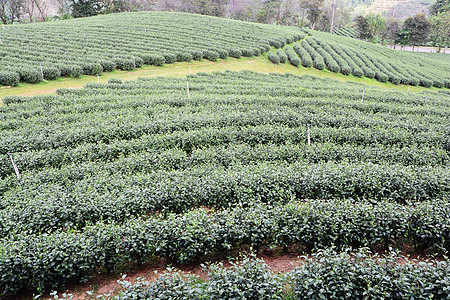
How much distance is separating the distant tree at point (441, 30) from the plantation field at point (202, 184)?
70.3 metres

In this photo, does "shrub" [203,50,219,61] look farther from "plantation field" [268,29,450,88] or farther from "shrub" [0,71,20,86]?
"shrub" [0,71,20,86]

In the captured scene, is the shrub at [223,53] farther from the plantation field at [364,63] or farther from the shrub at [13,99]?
the shrub at [13,99]

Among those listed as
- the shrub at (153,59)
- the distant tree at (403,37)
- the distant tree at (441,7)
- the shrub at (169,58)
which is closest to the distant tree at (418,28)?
the distant tree at (403,37)

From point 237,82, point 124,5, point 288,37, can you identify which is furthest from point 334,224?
point 124,5

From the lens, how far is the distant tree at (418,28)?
6588 centimetres

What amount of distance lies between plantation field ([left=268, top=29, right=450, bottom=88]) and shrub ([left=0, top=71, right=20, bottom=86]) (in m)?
29.7

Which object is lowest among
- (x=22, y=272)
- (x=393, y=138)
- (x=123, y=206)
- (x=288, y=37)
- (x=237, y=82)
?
(x=22, y=272)

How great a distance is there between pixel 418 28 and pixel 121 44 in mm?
69228

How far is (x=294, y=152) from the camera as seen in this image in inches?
465

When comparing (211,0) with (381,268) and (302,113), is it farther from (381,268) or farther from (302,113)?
(381,268)

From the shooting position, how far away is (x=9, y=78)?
23.0 metres

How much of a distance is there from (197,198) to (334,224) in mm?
4098

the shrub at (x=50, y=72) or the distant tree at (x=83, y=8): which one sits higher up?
the distant tree at (x=83, y=8)

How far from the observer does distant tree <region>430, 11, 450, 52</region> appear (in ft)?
224
